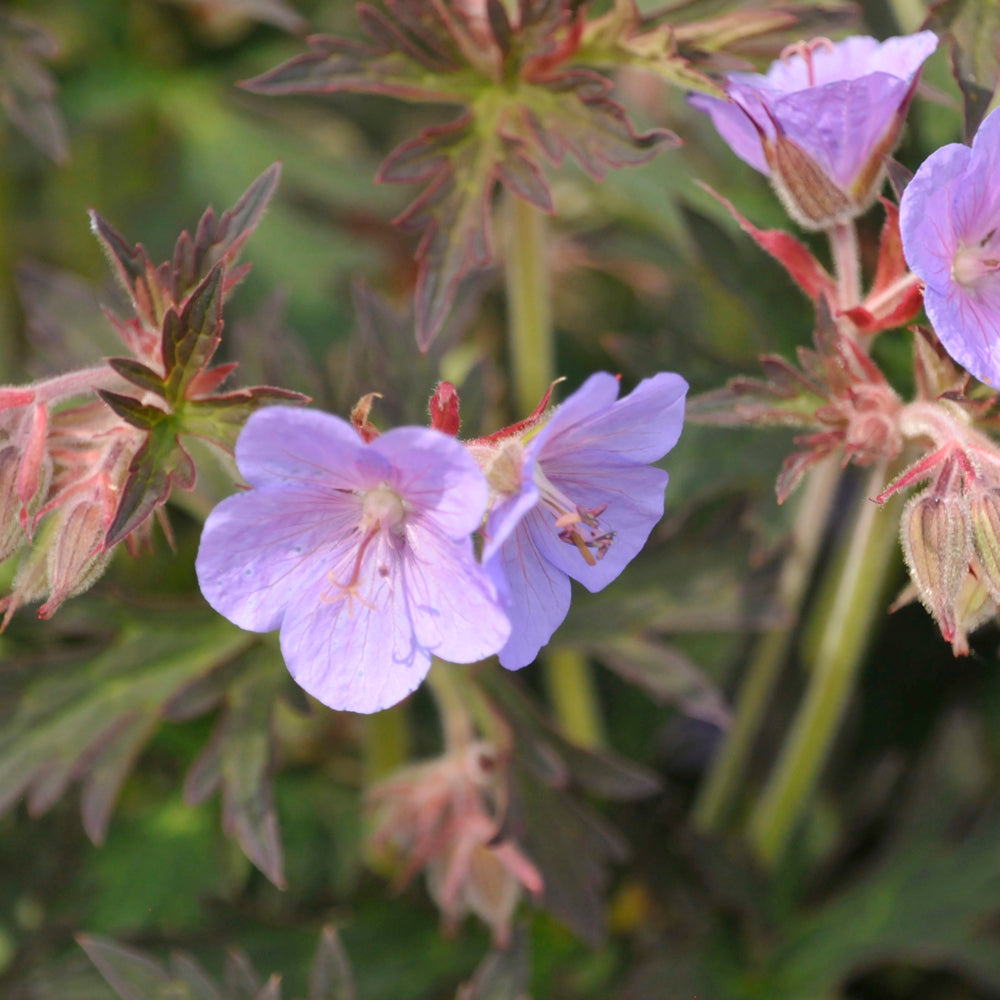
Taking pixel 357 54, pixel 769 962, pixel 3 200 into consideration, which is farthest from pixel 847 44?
pixel 3 200

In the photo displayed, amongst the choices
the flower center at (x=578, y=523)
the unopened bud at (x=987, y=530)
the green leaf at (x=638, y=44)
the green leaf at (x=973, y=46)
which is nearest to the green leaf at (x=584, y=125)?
the green leaf at (x=638, y=44)

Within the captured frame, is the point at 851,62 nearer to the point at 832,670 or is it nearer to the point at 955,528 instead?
the point at 955,528

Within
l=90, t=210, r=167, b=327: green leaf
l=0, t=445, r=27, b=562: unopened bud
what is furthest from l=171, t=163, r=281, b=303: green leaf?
l=0, t=445, r=27, b=562: unopened bud

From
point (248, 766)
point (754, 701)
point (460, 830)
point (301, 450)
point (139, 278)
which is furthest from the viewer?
point (754, 701)

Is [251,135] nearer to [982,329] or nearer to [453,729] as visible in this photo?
[453,729]

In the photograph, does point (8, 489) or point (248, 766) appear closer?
point (8, 489)

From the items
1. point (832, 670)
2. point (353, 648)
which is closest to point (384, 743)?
point (832, 670)

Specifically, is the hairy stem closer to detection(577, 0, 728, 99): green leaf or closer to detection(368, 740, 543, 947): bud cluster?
detection(577, 0, 728, 99): green leaf
